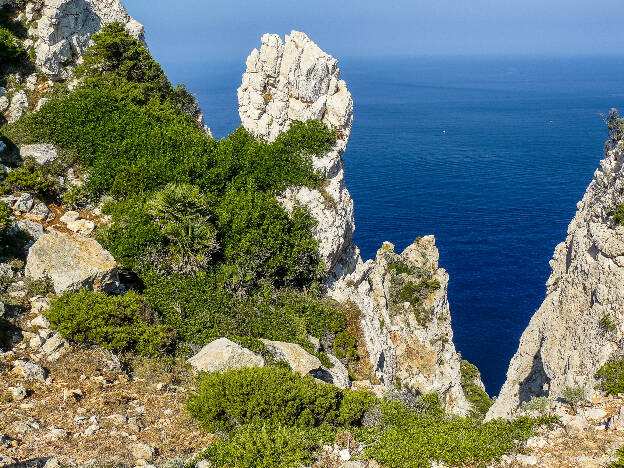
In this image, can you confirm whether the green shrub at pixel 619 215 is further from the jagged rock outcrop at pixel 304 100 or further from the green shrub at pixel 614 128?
the jagged rock outcrop at pixel 304 100

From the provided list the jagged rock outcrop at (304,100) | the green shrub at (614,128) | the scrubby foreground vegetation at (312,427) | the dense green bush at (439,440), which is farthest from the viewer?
the green shrub at (614,128)

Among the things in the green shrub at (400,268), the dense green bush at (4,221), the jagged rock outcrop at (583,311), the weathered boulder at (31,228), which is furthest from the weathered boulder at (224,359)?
the green shrub at (400,268)

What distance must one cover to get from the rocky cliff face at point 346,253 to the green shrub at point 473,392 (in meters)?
4.70

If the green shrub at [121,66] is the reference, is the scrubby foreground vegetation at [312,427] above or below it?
below

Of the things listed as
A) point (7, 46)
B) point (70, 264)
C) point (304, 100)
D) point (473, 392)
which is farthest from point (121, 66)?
point (473, 392)

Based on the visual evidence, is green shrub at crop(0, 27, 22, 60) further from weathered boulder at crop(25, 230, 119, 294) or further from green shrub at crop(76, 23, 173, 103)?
weathered boulder at crop(25, 230, 119, 294)

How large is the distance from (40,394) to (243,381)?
580 cm

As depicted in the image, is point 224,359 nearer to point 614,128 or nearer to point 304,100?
point 304,100

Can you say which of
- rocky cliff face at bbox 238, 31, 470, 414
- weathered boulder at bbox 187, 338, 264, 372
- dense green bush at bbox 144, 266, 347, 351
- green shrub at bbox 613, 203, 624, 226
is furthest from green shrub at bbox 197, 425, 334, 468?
green shrub at bbox 613, 203, 624, 226

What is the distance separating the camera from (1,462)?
10180 mm

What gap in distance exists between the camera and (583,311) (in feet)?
103

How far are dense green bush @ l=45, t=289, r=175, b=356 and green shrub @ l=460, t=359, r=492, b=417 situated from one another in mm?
34928

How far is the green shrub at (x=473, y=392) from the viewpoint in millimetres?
45400

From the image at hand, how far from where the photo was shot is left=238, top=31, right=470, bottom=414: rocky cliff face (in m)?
29.6
